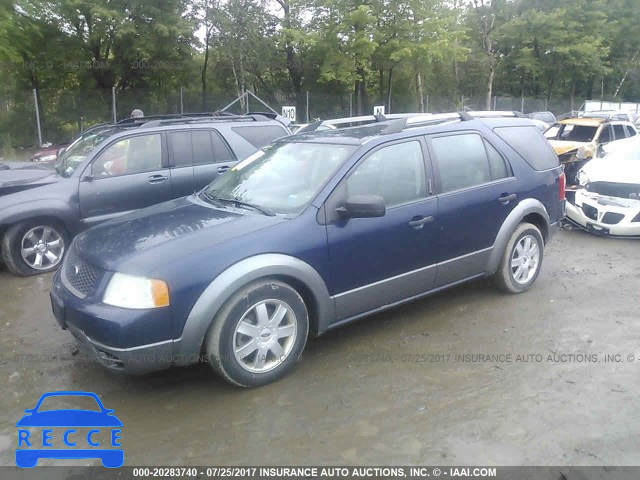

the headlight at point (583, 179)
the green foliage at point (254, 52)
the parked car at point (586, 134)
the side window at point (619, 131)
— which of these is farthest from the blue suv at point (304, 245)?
the green foliage at point (254, 52)

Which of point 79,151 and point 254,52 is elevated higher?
point 254,52

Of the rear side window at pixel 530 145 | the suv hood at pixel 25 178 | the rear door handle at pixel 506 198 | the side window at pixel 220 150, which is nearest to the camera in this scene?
the rear door handle at pixel 506 198

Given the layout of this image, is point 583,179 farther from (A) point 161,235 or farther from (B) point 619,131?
(A) point 161,235

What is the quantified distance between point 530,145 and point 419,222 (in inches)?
74.8

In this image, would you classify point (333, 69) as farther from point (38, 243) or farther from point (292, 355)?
point (292, 355)

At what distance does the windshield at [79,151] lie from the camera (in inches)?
265

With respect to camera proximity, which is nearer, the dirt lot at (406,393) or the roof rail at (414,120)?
the dirt lot at (406,393)

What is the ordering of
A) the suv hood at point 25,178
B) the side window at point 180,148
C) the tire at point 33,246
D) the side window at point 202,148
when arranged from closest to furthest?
the tire at point 33,246, the suv hood at point 25,178, the side window at point 180,148, the side window at point 202,148

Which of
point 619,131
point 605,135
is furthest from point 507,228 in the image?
point 619,131

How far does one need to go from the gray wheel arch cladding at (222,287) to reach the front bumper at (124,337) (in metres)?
0.08

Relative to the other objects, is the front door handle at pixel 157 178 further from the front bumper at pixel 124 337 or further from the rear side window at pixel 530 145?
the rear side window at pixel 530 145

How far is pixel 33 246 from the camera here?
632cm

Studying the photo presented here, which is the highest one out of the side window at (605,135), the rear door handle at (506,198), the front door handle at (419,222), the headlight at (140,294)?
→ the side window at (605,135)

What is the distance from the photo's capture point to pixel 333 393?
3.69 m
